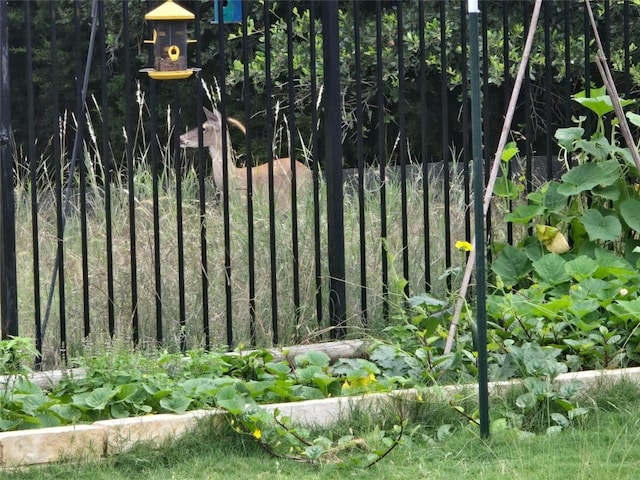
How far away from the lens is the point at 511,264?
5.33m

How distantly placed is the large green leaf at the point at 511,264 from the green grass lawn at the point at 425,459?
1.38 m

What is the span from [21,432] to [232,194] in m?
2.87

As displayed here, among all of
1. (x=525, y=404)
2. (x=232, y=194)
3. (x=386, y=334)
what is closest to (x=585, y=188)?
(x=386, y=334)

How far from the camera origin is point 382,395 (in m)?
4.02

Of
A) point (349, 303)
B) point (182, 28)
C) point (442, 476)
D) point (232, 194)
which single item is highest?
point (182, 28)

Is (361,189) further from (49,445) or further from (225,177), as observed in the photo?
(49,445)

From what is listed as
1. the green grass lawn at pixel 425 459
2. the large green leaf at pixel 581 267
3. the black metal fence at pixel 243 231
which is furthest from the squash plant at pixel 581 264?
the green grass lawn at pixel 425 459

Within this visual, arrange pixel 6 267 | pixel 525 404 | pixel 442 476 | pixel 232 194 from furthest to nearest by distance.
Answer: pixel 232 194
pixel 6 267
pixel 525 404
pixel 442 476

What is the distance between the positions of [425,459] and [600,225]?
2.14 m

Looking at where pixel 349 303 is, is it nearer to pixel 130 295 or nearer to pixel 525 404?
pixel 130 295

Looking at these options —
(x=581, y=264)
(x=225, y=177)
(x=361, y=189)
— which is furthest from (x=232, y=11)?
(x=581, y=264)

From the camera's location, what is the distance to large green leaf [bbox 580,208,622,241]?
5.25 m

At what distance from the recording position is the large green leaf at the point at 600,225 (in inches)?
207

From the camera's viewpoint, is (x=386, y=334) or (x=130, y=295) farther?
(x=130, y=295)
